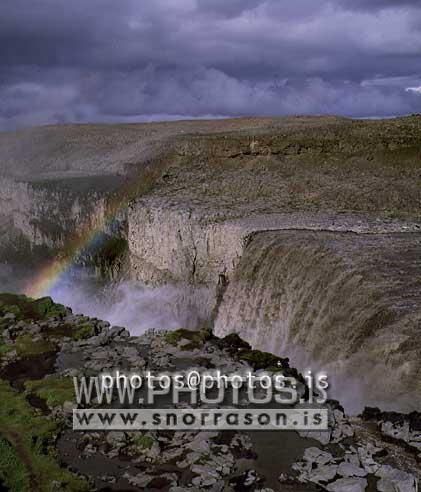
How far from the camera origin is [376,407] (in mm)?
14922

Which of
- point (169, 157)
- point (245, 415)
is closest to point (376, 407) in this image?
point (245, 415)

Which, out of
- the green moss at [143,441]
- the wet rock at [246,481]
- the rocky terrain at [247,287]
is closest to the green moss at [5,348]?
the rocky terrain at [247,287]

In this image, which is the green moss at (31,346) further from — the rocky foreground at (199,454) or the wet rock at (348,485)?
the wet rock at (348,485)

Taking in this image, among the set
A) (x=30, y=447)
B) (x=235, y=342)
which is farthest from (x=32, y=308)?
(x=30, y=447)

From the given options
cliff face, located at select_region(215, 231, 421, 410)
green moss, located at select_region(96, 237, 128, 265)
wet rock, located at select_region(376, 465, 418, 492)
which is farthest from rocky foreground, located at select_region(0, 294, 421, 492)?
green moss, located at select_region(96, 237, 128, 265)

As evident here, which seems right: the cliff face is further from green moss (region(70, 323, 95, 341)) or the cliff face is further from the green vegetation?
the green vegetation

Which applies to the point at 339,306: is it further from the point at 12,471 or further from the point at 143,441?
the point at 12,471

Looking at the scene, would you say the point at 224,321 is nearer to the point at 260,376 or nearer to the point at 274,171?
the point at 260,376

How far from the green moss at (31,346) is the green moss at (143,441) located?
29.1ft

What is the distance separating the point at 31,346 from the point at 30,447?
27.9 ft

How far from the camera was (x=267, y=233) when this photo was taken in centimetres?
2572

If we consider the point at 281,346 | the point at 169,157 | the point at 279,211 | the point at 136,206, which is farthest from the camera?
the point at 169,157

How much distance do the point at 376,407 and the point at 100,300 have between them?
23957mm

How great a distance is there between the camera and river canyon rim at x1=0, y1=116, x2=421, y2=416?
17.9m
